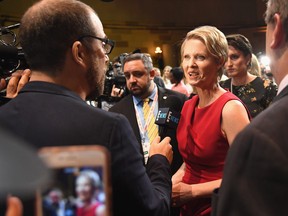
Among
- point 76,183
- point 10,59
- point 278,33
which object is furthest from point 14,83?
point 76,183

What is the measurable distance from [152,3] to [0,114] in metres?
9.58

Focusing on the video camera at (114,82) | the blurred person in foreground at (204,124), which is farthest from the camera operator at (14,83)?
the video camera at (114,82)

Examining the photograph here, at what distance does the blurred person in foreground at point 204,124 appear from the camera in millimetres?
1435

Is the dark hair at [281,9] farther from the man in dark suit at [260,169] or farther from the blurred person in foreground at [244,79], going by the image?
the blurred person in foreground at [244,79]

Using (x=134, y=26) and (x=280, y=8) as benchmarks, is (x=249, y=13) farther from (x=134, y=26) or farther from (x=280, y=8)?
(x=280, y=8)

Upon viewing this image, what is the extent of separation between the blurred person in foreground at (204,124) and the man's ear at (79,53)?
2.27ft

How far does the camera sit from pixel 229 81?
2789mm

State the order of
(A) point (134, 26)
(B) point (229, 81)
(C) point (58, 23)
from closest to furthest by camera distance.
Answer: (C) point (58, 23) < (B) point (229, 81) < (A) point (134, 26)

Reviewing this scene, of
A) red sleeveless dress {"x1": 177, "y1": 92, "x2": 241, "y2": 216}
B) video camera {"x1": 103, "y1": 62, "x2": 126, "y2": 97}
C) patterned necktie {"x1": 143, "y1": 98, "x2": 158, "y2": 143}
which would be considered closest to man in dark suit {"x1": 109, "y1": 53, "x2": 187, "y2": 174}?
patterned necktie {"x1": 143, "y1": 98, "x2": 158, "y2": 143}

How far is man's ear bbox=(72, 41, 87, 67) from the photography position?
869mm

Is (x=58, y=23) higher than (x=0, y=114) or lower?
higher

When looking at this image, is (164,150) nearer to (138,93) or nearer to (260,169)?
(260,169)

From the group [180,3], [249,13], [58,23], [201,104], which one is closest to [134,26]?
[180,3]

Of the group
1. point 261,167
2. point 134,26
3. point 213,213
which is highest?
point 261,167
